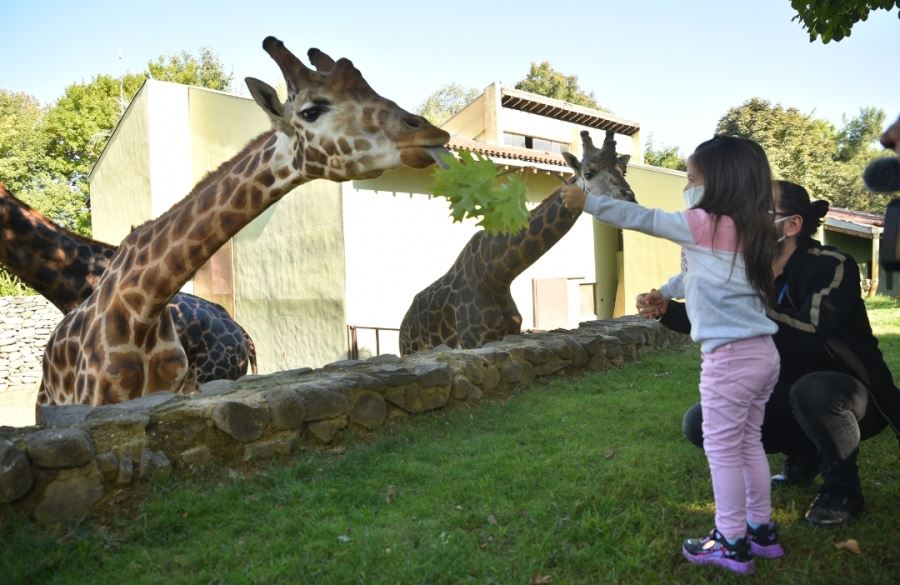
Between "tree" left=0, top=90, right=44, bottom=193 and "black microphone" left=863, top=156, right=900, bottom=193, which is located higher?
"tree" left=0, top=90, right=44, bottom=193

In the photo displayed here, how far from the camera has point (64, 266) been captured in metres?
5.40

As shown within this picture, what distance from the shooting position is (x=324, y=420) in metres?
4.21

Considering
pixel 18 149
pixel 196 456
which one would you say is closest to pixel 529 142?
pixel 196 456

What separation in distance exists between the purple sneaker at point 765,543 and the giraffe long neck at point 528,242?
4318 millimetres

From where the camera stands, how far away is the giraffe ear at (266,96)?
11.3ft

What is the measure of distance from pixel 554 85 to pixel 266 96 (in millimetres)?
35600

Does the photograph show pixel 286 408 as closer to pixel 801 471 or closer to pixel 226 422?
pixel 226 422

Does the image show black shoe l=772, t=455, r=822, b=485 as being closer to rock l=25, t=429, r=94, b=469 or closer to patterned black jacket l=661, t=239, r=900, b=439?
patterned black jacket l=661, t=239, r=900, b=439

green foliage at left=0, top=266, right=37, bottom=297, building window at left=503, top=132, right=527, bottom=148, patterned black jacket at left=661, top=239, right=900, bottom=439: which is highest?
building window at left=503, top=132, right=527, bottom=148

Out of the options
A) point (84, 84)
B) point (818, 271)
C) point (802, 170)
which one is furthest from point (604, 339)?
point (84, 84)

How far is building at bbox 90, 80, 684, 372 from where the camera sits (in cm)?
1254

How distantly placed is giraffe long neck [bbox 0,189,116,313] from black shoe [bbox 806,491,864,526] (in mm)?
5437

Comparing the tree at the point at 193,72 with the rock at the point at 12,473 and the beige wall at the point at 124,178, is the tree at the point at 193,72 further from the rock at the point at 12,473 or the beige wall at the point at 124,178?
the rock at the point at 12,473

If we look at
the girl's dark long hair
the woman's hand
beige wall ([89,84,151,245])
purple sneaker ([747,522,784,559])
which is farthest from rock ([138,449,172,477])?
beige wall ([89,84,151,245])
